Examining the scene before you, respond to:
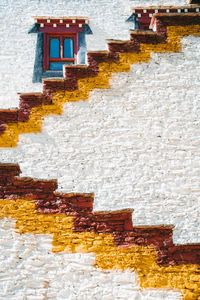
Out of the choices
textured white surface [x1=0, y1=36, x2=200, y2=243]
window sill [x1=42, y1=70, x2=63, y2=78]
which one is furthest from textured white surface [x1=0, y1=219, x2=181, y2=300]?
window sill [x1=42, y1=70, x2=63, y2=78]

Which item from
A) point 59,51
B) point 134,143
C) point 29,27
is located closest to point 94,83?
point 134,143

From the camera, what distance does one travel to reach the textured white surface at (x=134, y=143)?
6395mm

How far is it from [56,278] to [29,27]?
7.35 m

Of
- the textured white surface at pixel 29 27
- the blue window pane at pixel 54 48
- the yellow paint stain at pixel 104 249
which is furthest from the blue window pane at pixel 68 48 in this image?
the yellow paint stain at pixel 104 249

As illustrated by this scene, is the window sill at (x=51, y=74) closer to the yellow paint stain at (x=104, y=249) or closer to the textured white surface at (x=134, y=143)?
the textured white surface at (x=134, y=143)

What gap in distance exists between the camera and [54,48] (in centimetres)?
954

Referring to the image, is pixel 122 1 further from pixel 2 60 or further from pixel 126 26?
pixel 2 60

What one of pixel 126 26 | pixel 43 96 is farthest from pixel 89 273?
pixel 126 26

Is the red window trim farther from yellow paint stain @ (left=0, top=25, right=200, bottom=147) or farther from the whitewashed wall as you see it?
the whitewashed wall

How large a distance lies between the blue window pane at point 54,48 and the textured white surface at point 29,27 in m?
0.45

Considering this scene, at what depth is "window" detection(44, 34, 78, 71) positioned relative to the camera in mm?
9273

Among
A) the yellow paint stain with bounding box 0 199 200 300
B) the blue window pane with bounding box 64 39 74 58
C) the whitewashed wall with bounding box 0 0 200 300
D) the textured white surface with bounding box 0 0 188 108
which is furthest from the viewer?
the blue window pane with bounding box 64 39 74 58

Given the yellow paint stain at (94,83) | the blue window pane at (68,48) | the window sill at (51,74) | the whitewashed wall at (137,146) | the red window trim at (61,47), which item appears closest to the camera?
the whitewashed wall at (137,146)

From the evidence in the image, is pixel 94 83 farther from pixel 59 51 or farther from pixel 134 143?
pixel 59 51
